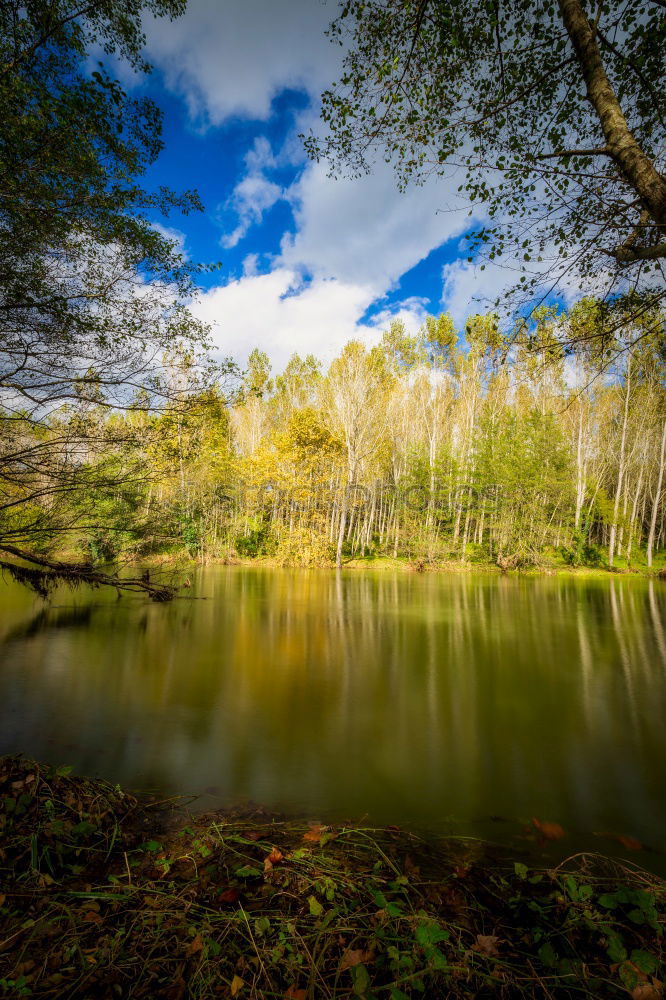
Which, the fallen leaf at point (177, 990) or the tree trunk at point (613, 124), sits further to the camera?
the tree trunk at point (613, 124)

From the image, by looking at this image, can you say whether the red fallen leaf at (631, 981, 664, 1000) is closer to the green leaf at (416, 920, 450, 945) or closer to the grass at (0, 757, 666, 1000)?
the grass at (0, 757, 666, 1000)

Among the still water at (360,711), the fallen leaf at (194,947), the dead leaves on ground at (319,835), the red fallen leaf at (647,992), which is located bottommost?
the still water at (360,711)

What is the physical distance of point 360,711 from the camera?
5.87 metres

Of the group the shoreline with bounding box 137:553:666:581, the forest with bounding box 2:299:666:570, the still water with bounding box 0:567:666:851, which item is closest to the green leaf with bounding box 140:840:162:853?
the still water with bounding box 0:567:666:851

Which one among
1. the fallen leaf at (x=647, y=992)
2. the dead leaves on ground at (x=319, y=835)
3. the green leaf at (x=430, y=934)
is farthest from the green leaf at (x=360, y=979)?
the dead leaves on ground at (x=319, y=835)

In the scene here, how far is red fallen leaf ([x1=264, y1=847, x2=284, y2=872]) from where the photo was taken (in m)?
2.46

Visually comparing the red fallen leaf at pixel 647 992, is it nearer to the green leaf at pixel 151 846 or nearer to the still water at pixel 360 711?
the still water at pixel 360 711

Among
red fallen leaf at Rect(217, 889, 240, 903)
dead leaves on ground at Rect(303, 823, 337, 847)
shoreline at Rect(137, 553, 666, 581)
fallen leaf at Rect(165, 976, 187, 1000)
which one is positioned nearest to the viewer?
fallen leaf at Rect(165, 976, 187, 1000)

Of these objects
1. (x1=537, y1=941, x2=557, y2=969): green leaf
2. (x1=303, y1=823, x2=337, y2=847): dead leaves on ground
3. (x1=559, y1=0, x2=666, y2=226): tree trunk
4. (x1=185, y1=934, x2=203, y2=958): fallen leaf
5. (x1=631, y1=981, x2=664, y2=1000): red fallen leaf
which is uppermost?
(x1=559, y1=0, x2=666, y2=226): tree trunk

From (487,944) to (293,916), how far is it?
34.2 inches

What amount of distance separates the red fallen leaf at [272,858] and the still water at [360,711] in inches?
40.8

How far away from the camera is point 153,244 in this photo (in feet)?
18.3

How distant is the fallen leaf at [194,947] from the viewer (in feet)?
5.89

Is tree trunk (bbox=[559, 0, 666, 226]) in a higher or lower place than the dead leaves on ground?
higher
